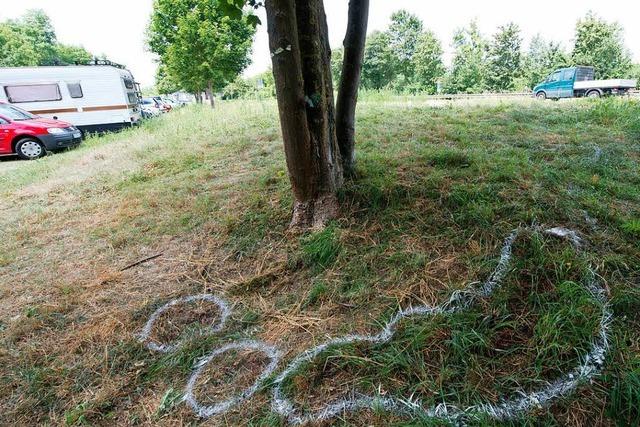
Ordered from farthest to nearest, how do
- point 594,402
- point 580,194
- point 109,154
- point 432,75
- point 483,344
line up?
point 432,75 → point 109,154 → point 580,194 → point 483,344 → point 594,402

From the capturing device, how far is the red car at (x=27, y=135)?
30.2 ft

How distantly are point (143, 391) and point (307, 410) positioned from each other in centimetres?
93

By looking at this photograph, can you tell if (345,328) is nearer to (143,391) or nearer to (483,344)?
(483,344)

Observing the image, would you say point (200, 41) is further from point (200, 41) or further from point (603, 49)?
point (603, 49)

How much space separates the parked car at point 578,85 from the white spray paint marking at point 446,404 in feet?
62.6

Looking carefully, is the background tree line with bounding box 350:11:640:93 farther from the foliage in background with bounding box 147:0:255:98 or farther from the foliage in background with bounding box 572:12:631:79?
the foliage in background with bounding box 147:0:255:98

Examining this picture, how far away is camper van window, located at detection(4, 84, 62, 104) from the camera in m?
12.1

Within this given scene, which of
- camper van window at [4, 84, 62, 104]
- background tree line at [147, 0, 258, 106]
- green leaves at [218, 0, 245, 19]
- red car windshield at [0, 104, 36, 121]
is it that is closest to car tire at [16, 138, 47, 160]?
red car windshield at [0, 104, 36, 121]

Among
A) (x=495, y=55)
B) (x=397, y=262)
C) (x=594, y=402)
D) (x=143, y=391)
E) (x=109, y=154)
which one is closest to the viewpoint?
(x=594, y=402)

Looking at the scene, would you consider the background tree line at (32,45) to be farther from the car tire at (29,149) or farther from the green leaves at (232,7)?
the green leaves at (232,7)

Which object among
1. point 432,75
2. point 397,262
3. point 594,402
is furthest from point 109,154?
point 432,75

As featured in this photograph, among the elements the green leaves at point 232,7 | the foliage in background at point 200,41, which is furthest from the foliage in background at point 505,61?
the green leaves at point 232,7

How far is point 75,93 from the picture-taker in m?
12.8

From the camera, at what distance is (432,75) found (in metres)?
38.3
